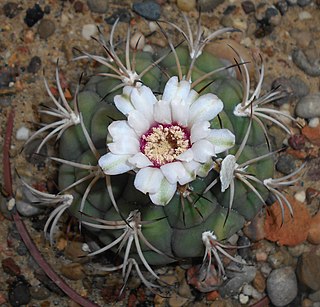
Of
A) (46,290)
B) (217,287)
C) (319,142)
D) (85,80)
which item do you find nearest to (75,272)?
(46,290)

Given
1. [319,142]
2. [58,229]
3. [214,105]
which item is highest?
[214,105]

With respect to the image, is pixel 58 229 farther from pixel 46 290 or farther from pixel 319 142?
pixel 319 142

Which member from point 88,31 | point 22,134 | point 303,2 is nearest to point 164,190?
point 22,134

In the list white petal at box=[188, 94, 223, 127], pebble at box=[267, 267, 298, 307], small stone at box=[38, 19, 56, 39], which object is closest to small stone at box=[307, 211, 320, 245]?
pebble at box=[267, 267, 298, 307]

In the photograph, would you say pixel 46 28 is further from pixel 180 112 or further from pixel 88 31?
pixel 180 112

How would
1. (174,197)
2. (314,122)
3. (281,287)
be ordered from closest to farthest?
(174,197) → (281,287) → (314,122)

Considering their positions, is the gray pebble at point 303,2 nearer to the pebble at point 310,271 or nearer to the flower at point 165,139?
the pebble at point 310,271

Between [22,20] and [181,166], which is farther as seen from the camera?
[22,20]
